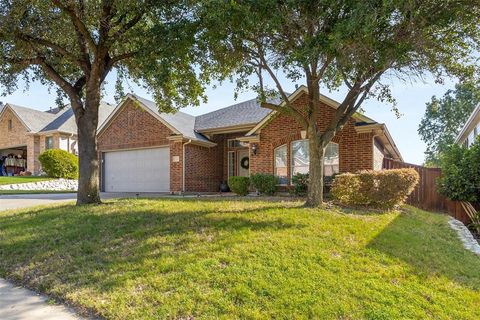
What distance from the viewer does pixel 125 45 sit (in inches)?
422

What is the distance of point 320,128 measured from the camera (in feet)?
46.1

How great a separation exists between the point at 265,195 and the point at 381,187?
5.26 m

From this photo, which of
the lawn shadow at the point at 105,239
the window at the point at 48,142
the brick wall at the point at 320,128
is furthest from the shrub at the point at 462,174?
the window at the point at 48,142

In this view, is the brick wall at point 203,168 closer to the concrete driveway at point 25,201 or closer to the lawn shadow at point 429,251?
the concrete driveway at point 25,201

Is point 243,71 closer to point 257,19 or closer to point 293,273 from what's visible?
point 257,19

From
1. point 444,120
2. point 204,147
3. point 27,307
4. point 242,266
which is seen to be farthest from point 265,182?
point 444,120

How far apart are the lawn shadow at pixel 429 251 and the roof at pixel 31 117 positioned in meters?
28.3

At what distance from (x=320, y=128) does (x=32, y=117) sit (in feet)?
83.3

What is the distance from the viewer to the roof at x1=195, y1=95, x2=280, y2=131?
1770cm

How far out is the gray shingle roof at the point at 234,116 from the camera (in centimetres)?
1775

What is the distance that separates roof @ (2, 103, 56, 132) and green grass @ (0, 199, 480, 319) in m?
23.3

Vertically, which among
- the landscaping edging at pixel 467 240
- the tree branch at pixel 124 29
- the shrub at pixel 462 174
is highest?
the tree branch at pixel 124 29

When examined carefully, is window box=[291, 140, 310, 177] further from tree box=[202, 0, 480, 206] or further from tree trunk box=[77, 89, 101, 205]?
tree trunk box=[77, 89, 101, 205]

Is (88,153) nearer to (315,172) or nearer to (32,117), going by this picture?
(315,172)
